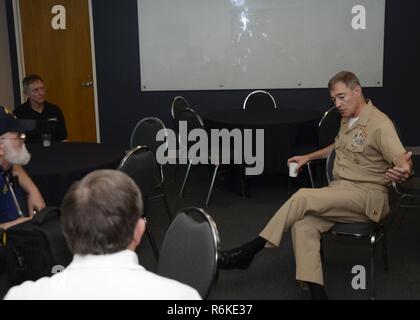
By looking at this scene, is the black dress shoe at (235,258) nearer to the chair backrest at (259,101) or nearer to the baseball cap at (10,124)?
the baseball cap at (10,124)

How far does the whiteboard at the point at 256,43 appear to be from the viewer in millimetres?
6840

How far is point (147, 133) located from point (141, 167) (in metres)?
1.27

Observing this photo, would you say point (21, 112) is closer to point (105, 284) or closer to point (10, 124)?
point (10, 124)

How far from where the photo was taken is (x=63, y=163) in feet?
11.7

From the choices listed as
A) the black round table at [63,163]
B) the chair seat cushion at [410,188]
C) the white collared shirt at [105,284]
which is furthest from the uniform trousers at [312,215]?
the white collared shirt at [105,284]

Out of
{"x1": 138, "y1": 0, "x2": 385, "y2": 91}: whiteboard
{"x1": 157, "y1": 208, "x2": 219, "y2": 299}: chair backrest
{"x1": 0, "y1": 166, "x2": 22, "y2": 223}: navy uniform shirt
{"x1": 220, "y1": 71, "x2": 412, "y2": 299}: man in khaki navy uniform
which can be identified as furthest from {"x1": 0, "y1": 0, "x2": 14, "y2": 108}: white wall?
{"x1": 157, "y1": 208, "x2": 219, "y2": 299}: chair backrest

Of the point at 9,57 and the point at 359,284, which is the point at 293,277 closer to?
the point at 359,284

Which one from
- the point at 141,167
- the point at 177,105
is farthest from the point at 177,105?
the point at 141,167

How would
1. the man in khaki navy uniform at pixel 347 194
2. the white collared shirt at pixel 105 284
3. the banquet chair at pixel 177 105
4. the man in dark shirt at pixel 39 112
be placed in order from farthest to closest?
1. the banquet chair at pixel 177 105
2. the man in dark shirt at pixel 39 112
3. the man in khaki navy uniform at pixel 347 194
4. the white collared shirt at pixel 105 284

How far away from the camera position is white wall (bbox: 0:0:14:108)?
7.07m

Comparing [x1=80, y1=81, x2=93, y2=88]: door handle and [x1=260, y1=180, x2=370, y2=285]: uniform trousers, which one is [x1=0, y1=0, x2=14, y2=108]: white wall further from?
[x1=260, y1=180, x2=370, y2=285]: uniform trousers

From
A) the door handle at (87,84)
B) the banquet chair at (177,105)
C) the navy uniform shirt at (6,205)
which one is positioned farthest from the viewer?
the door handle at (87,84)

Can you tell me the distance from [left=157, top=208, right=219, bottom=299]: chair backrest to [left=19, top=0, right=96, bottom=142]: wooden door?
5.48 m

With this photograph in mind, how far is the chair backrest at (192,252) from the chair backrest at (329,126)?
9.79 feet
